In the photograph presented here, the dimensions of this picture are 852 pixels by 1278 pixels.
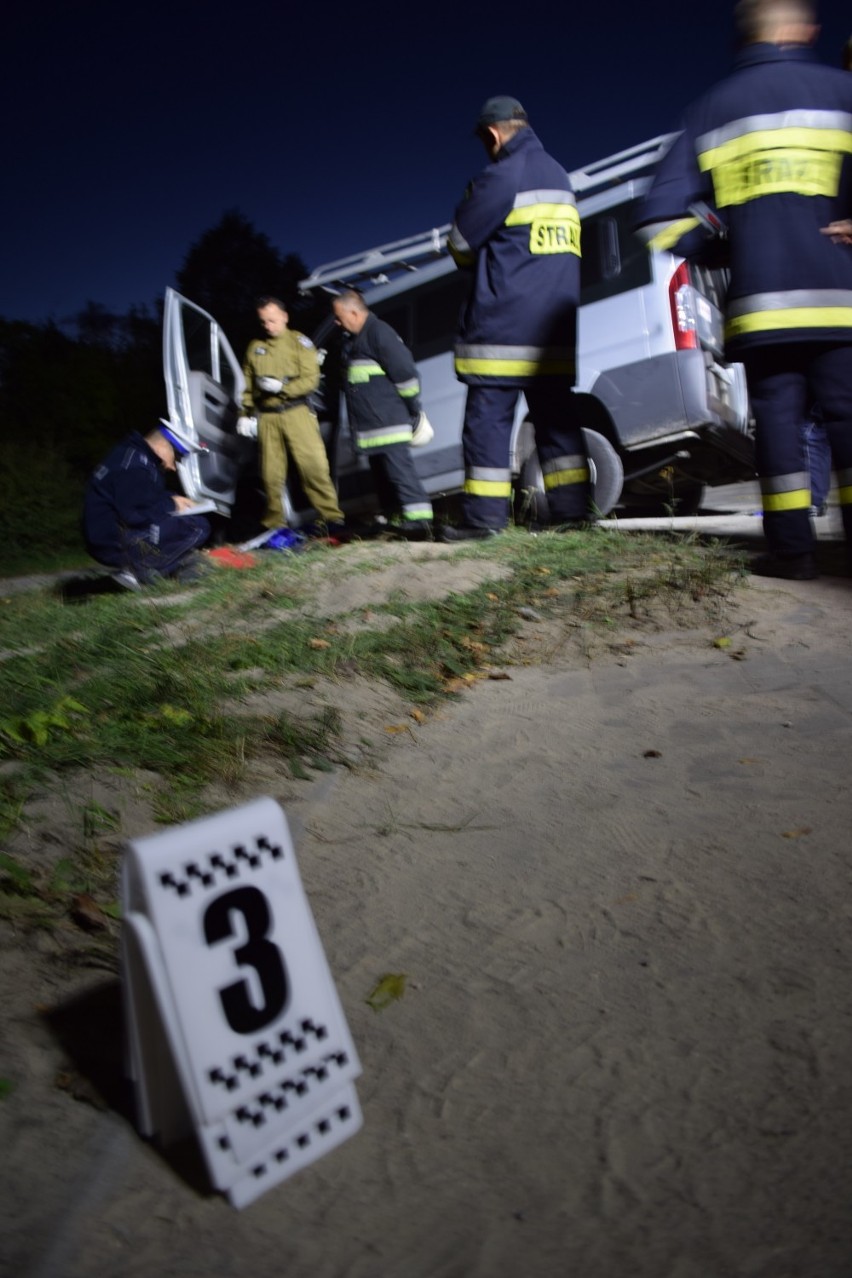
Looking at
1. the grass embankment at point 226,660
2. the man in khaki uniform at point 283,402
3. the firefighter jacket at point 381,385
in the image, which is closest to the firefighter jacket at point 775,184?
the grass embankment at point 226,660

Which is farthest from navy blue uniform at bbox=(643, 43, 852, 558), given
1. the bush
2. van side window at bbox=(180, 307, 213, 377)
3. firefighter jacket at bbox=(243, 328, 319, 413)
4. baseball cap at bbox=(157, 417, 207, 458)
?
the bush

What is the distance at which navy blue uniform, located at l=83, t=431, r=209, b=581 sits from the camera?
6.28 m

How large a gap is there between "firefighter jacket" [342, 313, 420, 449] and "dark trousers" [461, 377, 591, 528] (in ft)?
4.59

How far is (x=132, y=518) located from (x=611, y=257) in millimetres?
3765

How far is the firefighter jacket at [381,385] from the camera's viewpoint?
677 cm

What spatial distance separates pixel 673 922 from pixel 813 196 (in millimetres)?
3506

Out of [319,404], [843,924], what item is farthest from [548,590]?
[319,404]

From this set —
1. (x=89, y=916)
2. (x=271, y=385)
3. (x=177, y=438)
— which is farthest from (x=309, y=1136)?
(x=271, y=385)

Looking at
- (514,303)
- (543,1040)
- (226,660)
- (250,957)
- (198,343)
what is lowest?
(543,1040)

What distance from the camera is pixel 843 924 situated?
Result: 1749 millimetres

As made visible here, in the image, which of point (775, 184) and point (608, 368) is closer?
point (775, 184)

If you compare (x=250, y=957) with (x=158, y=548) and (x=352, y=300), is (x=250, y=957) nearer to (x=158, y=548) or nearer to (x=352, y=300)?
(x=158, y=548)

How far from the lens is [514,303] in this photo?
5.38 metres

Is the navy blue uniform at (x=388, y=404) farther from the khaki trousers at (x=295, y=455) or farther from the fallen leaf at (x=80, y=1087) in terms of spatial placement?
the fallen leaf at (x=80, y=1087)
